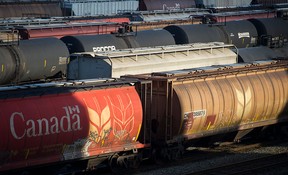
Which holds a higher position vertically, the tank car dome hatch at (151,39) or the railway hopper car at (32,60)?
the tank car dome hatch at (151,39)

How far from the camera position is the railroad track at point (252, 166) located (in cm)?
2167

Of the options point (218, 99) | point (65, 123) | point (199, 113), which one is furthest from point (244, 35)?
point (65, 123)

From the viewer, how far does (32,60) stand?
107 feet

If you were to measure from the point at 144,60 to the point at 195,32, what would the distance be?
1141cm

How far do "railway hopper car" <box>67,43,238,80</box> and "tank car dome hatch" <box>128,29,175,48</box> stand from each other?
5.26 metres

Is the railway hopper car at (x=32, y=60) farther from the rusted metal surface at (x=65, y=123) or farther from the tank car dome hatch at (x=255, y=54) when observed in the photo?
the rusted metal surface at (x=65, y=123)

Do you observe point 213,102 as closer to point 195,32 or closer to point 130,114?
point 130,114

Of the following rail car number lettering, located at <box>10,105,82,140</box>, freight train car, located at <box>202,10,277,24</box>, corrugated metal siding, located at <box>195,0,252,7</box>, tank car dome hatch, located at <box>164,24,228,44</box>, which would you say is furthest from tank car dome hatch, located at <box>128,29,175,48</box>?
corrugated metal siding, located at <box>195,0,252,7</box>

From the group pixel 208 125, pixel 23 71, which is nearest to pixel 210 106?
pixel 208 125

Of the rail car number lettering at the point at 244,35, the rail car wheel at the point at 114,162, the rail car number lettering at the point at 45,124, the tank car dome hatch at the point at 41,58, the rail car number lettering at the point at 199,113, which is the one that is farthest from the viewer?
the rail car number lettering at the point at 244,35

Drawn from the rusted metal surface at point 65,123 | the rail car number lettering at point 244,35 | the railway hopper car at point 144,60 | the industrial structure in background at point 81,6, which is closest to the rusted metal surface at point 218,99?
the rusted metal surface at point 65,123

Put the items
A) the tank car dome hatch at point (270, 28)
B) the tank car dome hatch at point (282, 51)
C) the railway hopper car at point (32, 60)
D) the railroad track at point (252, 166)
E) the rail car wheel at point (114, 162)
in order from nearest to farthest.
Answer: the rail car wheel at point (114, 162)
the railroad track at point (252, 166)
the railway hopper car at point (32, 60)
the tank car dome hatch at point (282, 51)
the tank car dome hatch at point (270, 28)

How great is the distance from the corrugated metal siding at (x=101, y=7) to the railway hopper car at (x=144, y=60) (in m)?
30.4

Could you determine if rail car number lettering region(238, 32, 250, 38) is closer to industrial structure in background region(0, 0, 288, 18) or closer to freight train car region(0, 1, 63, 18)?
industrial structure in background region(0, 0, 288, 18)
